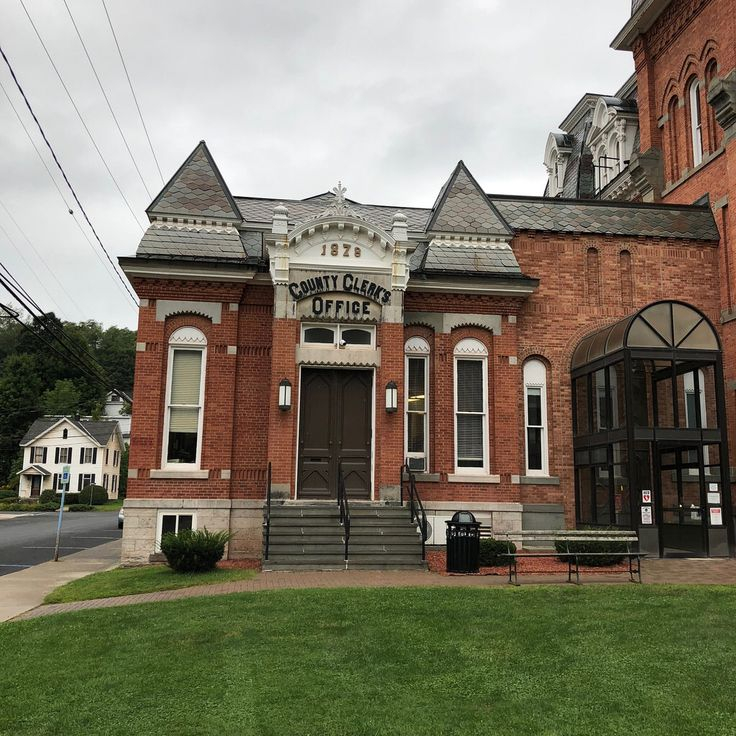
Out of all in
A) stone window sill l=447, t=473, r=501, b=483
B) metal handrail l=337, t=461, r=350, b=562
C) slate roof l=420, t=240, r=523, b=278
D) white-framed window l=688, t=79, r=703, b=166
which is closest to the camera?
metal handrail l=337, t=461, r=350, b=562

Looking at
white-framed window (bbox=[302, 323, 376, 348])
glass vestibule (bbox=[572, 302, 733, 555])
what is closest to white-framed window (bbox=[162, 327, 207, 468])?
white-framed window (bbox=[302, 323, 376, 348])

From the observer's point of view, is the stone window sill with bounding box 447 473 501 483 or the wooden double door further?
the stone window sill with bounding box 447 473 501 483

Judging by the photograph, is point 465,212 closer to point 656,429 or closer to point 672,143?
point 656,429

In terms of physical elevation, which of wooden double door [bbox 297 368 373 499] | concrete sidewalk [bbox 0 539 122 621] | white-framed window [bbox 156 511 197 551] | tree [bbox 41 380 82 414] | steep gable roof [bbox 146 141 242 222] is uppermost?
tree [bbox 41 380 82 414]

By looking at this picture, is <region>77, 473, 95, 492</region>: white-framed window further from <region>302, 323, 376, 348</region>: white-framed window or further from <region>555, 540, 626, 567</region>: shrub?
<region>555, 540, 626, 567</region>: shrub

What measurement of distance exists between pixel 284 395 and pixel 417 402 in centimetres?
366

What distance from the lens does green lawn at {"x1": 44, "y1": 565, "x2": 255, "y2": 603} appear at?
41.2 feet

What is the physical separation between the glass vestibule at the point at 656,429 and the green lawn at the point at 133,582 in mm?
8626

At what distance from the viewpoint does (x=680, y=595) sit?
36.4ft

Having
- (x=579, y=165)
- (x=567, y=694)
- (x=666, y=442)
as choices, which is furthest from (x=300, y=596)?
(x=579, y=165)

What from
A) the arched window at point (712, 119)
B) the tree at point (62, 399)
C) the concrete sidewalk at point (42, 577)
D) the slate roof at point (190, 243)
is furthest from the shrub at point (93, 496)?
the arched window at point (712, 119)

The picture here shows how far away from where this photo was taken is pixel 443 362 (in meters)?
18.5

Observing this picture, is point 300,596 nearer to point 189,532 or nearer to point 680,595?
point 189,532

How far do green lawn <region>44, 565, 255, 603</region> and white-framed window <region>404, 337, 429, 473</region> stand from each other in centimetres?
559
